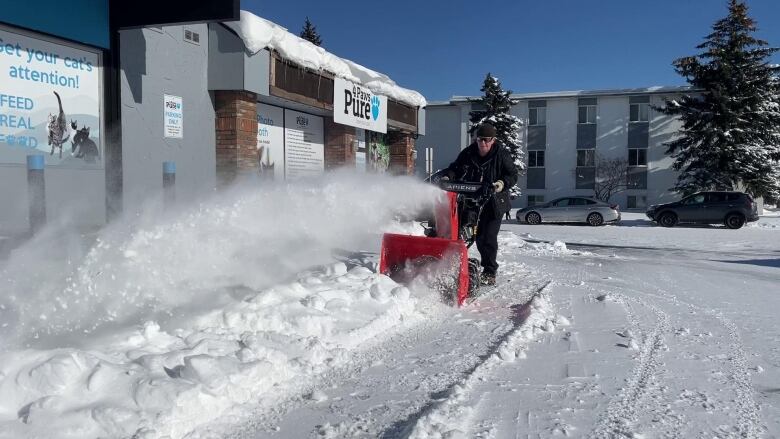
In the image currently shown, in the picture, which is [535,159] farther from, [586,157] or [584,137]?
[584,137]

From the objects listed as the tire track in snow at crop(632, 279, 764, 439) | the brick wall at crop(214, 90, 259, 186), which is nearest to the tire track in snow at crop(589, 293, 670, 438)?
the tire track in snow at crop(632, 279, 764, 439)

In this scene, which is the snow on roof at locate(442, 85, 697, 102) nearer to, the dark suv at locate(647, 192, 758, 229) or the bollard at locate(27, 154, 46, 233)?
the dark suv at locate(647, 192, 758, 229)

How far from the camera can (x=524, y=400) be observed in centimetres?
292

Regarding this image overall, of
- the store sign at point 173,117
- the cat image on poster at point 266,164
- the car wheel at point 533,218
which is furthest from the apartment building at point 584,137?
the store sign at point 173,117

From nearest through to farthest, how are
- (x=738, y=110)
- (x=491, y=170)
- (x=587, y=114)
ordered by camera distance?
(x=491, y=170)
(x=738, y=110)
(x=587, y=114)

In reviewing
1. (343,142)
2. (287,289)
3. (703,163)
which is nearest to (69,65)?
(287,289)

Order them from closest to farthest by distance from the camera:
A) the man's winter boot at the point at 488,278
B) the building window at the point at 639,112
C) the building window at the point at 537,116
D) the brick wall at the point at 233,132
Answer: the man's winter boot at the point at 488,278, the brick wall at the point at 233,132, the building window at the point at 639,112, the building window at the point at 537,116

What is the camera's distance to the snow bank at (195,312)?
264 cm

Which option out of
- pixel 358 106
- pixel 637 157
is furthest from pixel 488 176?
pixel 637 157

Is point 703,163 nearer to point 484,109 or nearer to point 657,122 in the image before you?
point 657,122

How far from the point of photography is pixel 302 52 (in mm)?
11070

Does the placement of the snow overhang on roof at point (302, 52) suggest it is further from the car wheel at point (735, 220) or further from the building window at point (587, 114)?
the building window at point (587, 114)

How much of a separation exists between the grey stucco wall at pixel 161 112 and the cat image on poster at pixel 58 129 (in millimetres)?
823

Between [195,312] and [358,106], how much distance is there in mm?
10201
